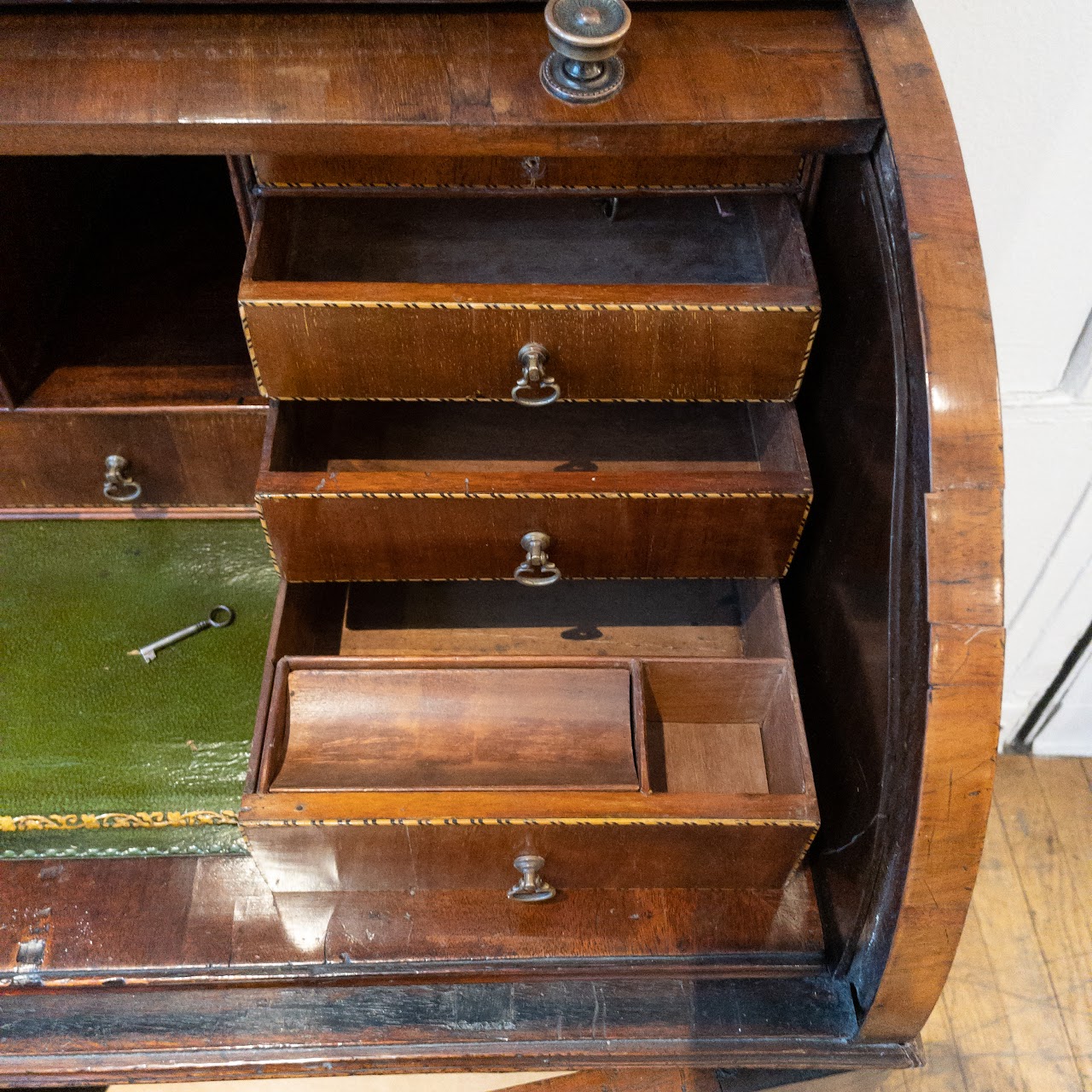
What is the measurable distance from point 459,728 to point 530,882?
0.17 m

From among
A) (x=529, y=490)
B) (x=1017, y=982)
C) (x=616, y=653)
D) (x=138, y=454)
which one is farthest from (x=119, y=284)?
(x=1017, y=982)

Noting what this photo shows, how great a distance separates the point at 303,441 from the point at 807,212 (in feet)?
1.77

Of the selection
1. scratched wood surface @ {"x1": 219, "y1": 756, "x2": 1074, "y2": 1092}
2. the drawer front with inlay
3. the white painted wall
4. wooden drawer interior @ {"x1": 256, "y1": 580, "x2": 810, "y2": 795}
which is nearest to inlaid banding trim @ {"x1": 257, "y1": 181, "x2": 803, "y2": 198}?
the drawer front with inlay

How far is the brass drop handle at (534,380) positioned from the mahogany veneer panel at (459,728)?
0.93ft

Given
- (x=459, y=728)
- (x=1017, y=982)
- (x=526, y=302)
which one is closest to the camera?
(x=526, y=302)

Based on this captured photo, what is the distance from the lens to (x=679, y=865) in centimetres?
100

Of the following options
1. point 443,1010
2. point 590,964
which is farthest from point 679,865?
point 443,1010

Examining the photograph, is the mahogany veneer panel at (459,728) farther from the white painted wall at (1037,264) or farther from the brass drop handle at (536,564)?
the white painted wall at (1037,264)

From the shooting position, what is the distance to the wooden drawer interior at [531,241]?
1.01 metres

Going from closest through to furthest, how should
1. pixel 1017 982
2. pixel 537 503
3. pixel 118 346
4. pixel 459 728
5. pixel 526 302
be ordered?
pixel 526 302, pixel 537 503, pixel 459 728, pixel 118 346, pixel 1017 982

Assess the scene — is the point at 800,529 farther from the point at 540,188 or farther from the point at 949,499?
the point at 540,188

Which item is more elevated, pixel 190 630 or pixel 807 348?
pixel 807 348

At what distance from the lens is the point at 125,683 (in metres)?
1.19

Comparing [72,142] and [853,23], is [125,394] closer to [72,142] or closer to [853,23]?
[72,142]
